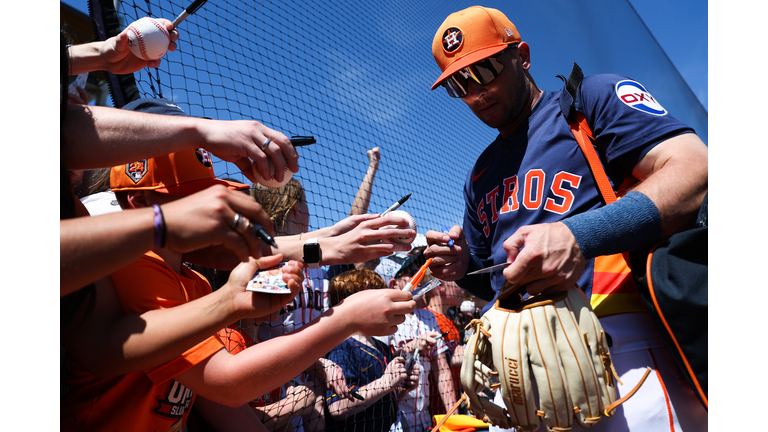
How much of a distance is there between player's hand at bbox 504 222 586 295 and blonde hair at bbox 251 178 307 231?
1547mm

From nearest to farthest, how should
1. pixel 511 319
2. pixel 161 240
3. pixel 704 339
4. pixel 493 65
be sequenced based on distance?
pixel 161 240
pixel 704 339
pixel 511 319
pixel 493 65

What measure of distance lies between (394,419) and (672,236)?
209 cm

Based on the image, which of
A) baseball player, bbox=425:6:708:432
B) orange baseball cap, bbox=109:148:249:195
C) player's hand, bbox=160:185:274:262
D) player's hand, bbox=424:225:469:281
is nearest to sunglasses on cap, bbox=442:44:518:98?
baseball player, bbox=425:6:708:432

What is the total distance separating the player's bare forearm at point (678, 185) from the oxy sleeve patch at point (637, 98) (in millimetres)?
159

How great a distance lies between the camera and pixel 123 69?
144 cm

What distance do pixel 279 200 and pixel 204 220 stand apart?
1.73 metres

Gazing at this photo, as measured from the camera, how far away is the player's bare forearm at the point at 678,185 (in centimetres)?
113

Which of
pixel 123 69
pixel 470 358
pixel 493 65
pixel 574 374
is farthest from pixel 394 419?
pixel 123 69

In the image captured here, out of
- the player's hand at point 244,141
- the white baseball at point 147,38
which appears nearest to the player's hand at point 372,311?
the player's hand at point 244,141

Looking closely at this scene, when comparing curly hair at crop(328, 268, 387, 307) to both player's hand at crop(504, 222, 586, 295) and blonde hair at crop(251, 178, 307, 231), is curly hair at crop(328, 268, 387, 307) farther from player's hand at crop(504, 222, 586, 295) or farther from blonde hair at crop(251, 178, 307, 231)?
player's hand at crop(504, 222, 586, 295)

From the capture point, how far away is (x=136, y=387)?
1.08 m

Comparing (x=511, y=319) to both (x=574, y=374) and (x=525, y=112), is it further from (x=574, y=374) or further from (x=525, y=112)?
(x=525, y=112)

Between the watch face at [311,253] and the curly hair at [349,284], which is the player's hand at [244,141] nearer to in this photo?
the watch face at [311,253]

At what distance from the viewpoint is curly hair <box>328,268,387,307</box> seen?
2447 millimetres
